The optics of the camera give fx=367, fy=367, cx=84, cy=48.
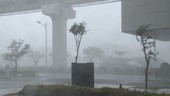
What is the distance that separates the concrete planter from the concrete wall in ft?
62.0

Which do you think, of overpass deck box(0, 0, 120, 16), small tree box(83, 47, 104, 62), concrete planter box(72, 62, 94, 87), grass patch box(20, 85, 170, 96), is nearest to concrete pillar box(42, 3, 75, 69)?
overpass deck box(0, 0, 120, 16)

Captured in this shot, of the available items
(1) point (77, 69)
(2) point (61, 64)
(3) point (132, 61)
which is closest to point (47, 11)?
(2) point (61, 64)

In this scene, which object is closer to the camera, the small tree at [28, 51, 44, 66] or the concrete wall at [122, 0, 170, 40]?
the concrete wall at [122, 0, 170, 40]

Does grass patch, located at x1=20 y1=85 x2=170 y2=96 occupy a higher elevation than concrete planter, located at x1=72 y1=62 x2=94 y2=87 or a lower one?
lower

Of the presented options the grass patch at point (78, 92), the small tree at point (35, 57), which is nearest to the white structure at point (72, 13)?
the small tree at point (35, 57)

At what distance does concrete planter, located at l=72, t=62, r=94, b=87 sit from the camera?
1658cm

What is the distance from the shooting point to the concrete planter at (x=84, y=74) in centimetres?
1658

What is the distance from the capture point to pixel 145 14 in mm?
35281

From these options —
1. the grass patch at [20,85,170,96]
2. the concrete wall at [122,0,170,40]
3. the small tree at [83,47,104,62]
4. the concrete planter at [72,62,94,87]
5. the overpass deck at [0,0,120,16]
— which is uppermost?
the overpass deck at [0,0,120,16]

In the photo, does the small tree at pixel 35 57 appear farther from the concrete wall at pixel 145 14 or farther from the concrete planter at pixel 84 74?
the concrete planter at pixel 84 74

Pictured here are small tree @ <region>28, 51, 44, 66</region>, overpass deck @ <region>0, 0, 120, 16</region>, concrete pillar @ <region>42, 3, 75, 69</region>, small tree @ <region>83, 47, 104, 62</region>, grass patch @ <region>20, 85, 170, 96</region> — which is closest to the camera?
grass patch @ <region>20, 85, 170, 96</region>

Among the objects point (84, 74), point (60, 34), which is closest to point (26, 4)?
point (60, 34)

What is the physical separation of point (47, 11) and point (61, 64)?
7.10 metres

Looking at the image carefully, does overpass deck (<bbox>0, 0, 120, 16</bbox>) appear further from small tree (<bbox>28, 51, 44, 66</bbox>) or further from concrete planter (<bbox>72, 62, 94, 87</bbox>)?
concrete planter (<bbox>72, 62, 94, 87</bbox>)
